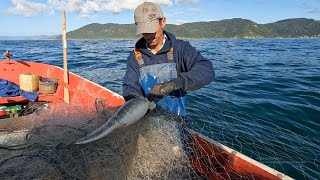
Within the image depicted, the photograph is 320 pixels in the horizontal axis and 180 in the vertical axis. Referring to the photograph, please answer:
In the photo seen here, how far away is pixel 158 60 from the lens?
477cm

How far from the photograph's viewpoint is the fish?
331cm

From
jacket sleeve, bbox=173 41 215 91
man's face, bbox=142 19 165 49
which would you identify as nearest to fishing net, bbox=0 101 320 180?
jacket sleeve, bbox=173 41 215 91

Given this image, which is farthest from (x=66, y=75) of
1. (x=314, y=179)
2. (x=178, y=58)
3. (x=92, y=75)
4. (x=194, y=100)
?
(x=92, y=75)

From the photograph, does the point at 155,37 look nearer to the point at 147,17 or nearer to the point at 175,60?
the point at 147,17

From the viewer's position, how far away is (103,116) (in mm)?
4637

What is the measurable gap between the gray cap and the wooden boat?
1.90 metres

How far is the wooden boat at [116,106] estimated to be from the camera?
4297mm

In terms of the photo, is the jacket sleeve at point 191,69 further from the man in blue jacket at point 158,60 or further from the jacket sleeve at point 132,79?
the jacket sleeve at point 132,79

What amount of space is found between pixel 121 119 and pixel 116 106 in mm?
3408

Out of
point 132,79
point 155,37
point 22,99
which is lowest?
point 22,99

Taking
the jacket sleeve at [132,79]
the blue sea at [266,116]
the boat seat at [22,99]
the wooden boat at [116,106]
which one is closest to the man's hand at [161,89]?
the jacket sleeve at [132,79]

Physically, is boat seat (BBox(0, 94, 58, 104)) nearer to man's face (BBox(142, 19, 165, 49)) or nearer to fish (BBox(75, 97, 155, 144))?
man's face (BBox(142, 19, 165, 49))

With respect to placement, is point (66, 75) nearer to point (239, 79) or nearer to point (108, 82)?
Answer: point (108, 82)

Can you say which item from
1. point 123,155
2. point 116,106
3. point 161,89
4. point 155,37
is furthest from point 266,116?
point 123,155
